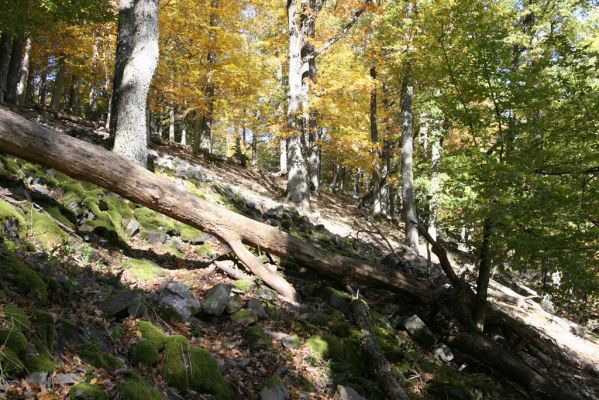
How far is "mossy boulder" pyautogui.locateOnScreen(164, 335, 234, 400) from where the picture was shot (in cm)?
384

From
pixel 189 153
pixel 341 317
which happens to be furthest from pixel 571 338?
pixel 189 153

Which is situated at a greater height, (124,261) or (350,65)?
(350,65)

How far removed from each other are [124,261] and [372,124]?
53.5 feet

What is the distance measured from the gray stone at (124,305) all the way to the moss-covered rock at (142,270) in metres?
0.89

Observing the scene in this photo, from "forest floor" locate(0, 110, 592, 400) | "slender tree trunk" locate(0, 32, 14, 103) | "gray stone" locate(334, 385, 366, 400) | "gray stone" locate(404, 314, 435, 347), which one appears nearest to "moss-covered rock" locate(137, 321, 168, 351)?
"forest floor" locate(0, 110, 592, 400)

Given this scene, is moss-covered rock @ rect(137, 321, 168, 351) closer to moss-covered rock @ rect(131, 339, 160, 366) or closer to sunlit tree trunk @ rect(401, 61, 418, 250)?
moss-covered rock @ rect(131, 339, 160, 366)

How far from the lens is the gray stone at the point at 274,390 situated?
4109 millimetres

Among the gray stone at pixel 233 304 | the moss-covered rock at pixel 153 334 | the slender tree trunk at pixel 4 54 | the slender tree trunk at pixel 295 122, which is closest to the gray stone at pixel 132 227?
the gray stone at pixel 233 304

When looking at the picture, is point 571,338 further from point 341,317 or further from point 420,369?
point 341,317

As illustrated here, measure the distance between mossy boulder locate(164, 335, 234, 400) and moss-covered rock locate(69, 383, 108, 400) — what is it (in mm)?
929

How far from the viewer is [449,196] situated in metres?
8.41

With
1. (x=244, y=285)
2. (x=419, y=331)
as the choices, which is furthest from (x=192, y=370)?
(x=419, y=331)

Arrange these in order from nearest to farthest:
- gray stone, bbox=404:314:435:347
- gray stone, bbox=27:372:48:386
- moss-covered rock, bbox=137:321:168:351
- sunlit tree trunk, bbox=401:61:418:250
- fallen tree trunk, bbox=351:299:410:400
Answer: gray stone, bbox=27:372:48:386 < moss-covered rock, bbox=137:321:168:351 < fallen tree trunk, bbox=351:299:410:400 < gray stone, bbox=404:314:435:347 < sunlit tree trunk, bbox=401:61:418:250

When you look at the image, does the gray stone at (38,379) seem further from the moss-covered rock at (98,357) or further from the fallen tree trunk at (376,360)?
the fallen tree trunk at (376,360)
